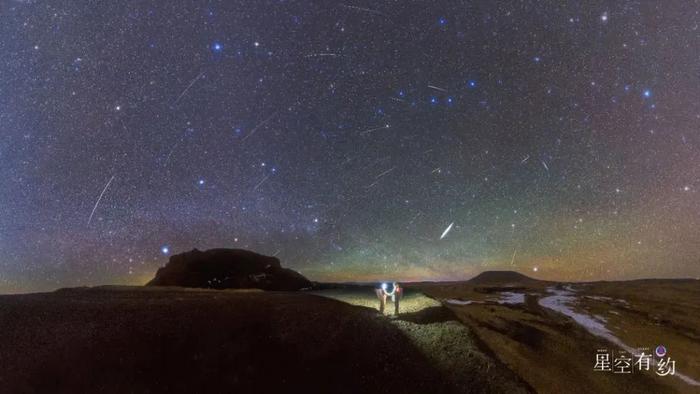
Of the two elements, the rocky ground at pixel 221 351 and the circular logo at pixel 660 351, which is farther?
the circular logo at pixel 660 351

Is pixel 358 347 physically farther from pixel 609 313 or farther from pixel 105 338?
pixel 609 313

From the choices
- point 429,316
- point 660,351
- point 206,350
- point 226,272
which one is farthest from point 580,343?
point 226,272

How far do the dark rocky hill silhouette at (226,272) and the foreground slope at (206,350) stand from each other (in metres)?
26.7

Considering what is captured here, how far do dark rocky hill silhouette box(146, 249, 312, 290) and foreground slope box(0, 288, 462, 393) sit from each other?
87.5ft

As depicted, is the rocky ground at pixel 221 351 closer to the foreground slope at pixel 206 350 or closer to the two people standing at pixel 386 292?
the foreground slope at pixel 206 350

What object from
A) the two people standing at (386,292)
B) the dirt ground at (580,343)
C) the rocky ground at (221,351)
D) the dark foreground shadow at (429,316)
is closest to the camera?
the rocky ground at (221,351)

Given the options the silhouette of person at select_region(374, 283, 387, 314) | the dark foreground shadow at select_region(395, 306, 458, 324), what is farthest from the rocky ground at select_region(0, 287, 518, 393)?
the silhouette of person at select_region(374, 283, 387, 314)

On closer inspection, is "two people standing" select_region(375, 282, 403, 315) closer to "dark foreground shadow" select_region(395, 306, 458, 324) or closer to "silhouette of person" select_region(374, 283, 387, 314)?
"silhouette of person" select_region(374, 283, 387, 314)

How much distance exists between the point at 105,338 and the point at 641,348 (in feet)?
85.5

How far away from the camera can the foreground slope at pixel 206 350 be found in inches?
468

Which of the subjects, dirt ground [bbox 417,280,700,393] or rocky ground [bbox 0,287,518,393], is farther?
dirt ground [bbox 417,280,700,393]

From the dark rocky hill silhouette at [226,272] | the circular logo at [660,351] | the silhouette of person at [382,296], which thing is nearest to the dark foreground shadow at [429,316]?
the silhouette of person at [382,296]

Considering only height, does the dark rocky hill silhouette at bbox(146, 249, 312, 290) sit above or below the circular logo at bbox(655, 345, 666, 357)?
above

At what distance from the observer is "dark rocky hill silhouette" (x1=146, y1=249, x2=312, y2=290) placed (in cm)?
4400
